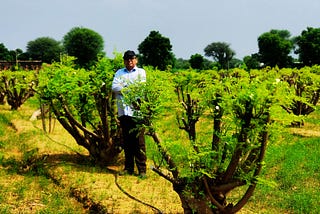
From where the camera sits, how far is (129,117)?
21.8 feet

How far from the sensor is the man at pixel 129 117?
641 centimetres

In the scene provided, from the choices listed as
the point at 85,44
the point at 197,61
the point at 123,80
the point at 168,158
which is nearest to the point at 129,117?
the point at 123,80

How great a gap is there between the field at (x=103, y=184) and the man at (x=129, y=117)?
30cm

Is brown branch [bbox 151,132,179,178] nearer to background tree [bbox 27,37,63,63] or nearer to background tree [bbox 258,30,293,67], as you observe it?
background tree [bbox 258,30,293,67]

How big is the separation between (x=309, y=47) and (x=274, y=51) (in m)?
6.60

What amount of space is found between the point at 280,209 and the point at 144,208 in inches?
73.1

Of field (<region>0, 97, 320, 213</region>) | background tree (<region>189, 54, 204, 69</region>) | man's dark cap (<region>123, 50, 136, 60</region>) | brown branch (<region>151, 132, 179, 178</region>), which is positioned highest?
background tree (<region>189, 54, 204, 69</region>)

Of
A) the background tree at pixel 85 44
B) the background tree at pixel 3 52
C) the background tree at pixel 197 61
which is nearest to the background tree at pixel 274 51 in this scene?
the background tree at pixel 197 61

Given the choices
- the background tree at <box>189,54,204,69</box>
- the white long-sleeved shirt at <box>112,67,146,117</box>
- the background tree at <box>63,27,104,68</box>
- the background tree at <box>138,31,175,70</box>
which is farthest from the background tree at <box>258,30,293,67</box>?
the white long-sleeved shirt at <box>112,67,146,117</box>

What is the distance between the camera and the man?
6410mm

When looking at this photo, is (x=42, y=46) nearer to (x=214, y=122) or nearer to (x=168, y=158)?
(x=168, y=158)

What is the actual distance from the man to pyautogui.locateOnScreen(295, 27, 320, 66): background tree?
4865 centimetres

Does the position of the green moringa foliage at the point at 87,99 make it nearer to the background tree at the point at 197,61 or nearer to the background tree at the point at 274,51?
the background tree at the point at 197,61

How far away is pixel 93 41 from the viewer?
8244 centimetres
